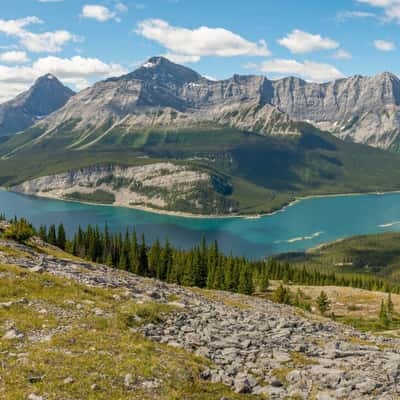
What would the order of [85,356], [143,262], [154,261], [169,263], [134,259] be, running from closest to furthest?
[85,356] < [169,263] < [134,259] < [154,261] < [143,262]

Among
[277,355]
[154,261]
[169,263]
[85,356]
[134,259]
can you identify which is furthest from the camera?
[154,261]

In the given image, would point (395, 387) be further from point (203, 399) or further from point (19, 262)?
point (19, 262)

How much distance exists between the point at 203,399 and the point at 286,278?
174780 millimetres

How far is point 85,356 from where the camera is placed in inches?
1212

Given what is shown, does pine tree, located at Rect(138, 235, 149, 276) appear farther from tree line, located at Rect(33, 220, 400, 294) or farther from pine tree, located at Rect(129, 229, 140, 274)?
pine tree, located at Rect(129, 229, 140, 274)

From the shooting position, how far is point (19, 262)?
5603 centimetres

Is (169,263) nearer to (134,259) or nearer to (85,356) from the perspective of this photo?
(134,259)

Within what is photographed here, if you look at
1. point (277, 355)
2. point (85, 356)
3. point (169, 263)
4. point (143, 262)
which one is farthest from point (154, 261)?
point (85, 356)

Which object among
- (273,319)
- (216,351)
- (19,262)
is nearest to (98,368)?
(216,351)

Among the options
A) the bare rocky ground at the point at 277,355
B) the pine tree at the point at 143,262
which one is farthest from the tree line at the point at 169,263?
the bare rocky ground at the point at 277,355

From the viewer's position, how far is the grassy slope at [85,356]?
2673 cm

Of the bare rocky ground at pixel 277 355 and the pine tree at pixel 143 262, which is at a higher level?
the bare rocky ground at pixel 277 355

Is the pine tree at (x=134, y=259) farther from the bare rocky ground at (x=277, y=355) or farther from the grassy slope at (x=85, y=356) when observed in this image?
the grassy slope at (x=85, y=356)

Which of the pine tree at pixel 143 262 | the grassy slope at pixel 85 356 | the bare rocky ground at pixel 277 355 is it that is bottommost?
the pine tree at pixel 143 262
